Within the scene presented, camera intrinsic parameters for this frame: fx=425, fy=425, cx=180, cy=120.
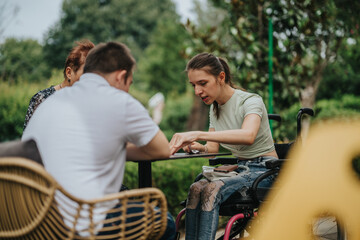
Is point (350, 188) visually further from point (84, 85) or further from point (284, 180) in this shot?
point (84, 85)

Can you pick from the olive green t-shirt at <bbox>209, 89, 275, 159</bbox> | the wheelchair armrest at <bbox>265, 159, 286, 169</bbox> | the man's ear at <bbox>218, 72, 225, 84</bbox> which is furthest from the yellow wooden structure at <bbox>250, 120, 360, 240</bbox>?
the man's ear at <bbox>218, 72, 225, 84</bbox>

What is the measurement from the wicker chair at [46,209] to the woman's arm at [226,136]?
2.23 ft

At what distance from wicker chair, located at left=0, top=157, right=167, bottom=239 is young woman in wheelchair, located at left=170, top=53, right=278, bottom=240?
2.59 ft

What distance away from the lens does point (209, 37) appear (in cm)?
670

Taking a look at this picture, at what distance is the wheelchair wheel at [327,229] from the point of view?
3.16m

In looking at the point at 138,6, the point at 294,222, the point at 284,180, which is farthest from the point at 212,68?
the point at 138,6

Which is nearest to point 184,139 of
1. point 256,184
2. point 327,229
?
point 256,184

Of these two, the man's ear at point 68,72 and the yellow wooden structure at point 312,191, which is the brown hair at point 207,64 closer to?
the yellow wooden structure at point 312,191

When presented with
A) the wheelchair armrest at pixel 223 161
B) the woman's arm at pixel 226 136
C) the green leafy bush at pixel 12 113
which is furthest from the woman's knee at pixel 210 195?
the green leafy bush at pixel 12 113

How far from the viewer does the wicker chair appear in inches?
68.1

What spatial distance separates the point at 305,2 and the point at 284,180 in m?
3.94

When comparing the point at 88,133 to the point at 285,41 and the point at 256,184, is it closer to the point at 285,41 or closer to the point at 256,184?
the point at 256,184

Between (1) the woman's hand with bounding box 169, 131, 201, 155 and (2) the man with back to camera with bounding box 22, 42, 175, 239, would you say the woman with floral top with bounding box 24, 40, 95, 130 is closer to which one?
(1) the woman's hand with bounding box 169, 131, 201, 155

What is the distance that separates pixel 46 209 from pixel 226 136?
1.31 meters
